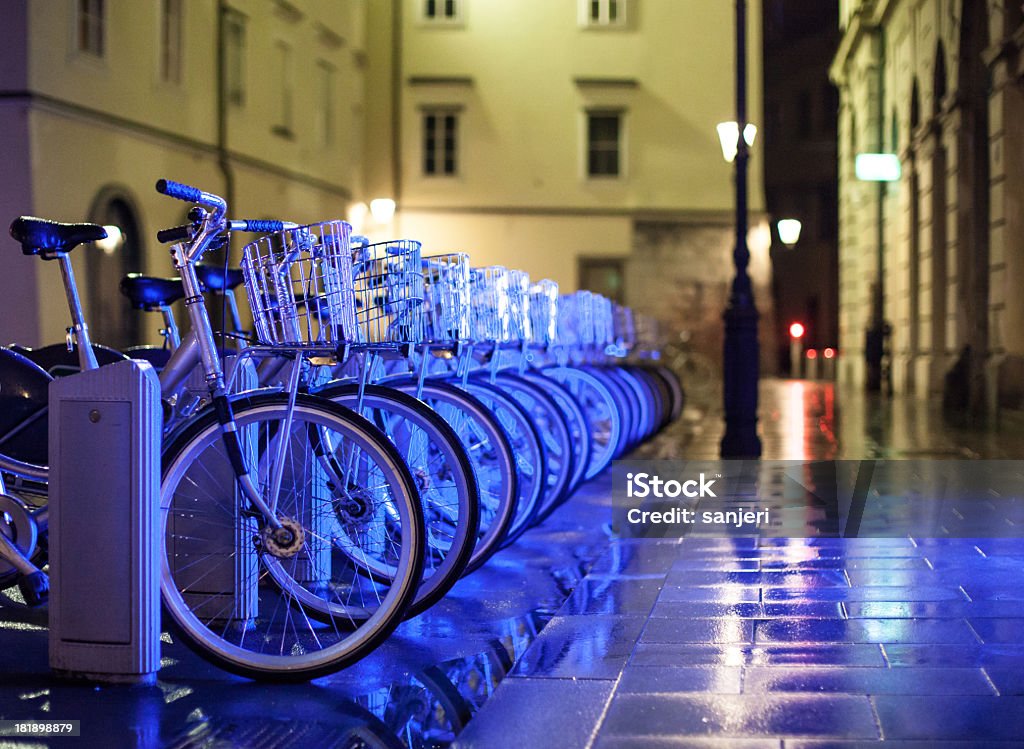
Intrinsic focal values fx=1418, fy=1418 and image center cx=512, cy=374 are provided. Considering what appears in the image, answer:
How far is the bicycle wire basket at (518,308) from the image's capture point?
6.56 metres

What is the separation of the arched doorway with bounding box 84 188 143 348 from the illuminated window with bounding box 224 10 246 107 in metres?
3.26

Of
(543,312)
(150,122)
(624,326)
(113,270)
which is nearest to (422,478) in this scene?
(543,312)

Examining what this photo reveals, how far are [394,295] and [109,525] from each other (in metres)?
1.15

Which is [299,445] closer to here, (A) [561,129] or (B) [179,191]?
(B) [179,191]

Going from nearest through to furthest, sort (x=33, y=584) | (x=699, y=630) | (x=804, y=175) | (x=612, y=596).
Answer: (x=33, y=584)
(x=699, y=630)
(x=612, y=596)
(x=804, y=175)

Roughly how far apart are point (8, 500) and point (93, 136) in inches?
469

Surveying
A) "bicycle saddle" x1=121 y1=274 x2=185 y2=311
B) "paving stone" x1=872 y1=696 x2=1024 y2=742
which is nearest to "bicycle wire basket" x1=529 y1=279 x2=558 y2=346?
"bicycle saddle" x1=121 y1=274 x2=185 y2=311

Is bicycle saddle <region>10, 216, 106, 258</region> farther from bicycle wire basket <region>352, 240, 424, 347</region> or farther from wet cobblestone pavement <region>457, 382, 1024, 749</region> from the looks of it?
wet cobblestone pavement <region>457, 382, 1024, 749</region>

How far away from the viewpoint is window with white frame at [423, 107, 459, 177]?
89.5ft

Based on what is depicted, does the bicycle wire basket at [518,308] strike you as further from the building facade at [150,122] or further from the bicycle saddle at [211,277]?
the building facade at [150,122]

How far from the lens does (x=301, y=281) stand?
13.2 feet

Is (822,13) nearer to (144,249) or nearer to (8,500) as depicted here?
(144,249)

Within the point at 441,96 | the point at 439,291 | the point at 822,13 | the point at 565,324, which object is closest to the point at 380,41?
the point at 441,96

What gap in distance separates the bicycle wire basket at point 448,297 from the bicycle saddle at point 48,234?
1.14 m
